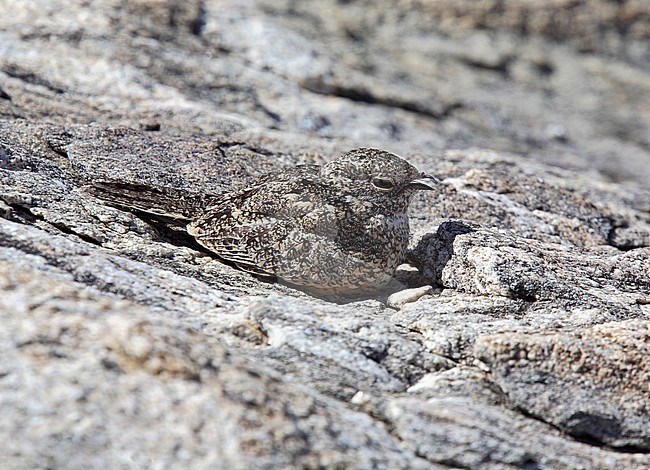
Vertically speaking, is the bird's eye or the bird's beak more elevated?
the bird's beak

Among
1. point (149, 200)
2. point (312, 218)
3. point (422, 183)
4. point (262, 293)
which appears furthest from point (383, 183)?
point (149, 200)

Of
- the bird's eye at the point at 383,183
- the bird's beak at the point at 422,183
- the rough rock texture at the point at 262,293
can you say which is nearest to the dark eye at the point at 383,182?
the bird's eye at the point at 383,183

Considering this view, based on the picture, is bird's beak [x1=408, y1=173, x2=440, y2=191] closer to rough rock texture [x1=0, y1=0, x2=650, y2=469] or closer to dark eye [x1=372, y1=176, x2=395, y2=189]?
dark eye [x1=372, y1=176, x2=395, y2=189]

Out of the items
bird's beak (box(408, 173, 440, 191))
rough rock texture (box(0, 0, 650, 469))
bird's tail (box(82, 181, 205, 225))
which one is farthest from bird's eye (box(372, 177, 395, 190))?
bird's tail (box(82, 181, 205, 225))

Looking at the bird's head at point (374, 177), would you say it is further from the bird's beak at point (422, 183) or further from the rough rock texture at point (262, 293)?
the rough rock texture at point (262, 293)

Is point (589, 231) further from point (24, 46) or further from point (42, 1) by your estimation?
point (42, 1)

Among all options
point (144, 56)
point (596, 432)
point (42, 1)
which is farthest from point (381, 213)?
point (42, 1)

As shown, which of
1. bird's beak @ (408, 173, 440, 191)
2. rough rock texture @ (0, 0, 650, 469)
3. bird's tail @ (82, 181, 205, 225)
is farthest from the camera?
bird's beak @ (408, 173, 440, 191)
